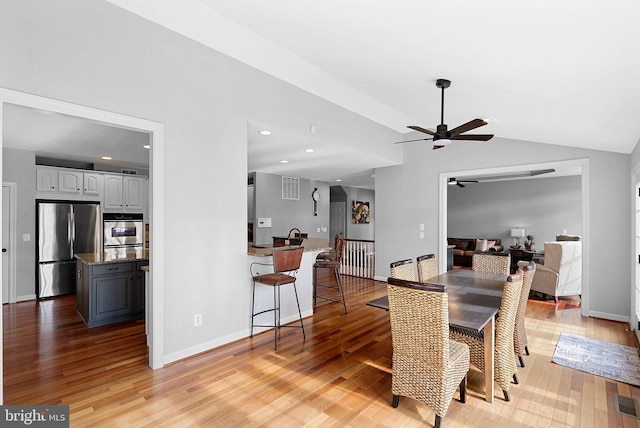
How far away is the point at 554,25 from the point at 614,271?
161 inches

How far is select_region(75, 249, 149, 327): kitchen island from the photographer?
12.9 feet

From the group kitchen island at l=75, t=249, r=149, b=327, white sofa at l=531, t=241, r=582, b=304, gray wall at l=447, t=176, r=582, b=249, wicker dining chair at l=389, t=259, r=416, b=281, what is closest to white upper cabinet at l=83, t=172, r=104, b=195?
kitchen island at l=75, t=249, r=149, b=327

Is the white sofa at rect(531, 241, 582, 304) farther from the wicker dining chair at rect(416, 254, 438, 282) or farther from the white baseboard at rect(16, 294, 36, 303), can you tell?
the white baseboard at rect(16, 294, 36, 303)

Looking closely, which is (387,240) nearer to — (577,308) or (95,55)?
(577,308)

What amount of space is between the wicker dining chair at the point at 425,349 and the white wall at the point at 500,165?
3585 millimetres

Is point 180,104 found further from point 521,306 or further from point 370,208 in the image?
point 370,208

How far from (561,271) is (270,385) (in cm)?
509

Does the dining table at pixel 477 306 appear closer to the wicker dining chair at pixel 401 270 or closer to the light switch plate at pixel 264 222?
the wicker dining chair at pixel 401 270

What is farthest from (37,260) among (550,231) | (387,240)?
(550,231)

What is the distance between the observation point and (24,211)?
17.0 feet

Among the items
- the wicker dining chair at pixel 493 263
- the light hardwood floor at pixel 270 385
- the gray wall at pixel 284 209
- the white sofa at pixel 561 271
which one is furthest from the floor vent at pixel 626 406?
the gray wall at pixel 284 209

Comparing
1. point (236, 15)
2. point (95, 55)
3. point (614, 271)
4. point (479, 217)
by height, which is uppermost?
point (236, 15)

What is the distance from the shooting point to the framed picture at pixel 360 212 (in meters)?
10.9

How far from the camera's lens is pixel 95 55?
2498 mm
